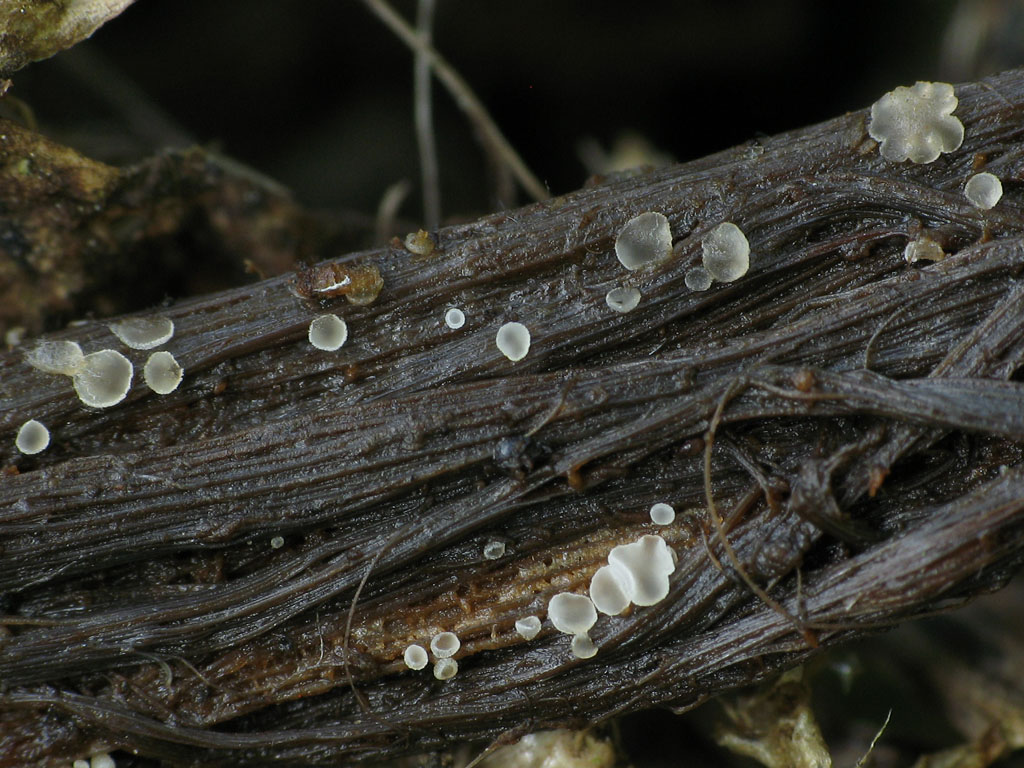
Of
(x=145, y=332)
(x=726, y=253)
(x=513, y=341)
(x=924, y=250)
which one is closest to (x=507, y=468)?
(x=513, y=341)

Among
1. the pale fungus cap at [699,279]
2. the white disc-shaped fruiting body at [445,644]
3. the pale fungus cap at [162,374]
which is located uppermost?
the pale fungus cap at [162,374]

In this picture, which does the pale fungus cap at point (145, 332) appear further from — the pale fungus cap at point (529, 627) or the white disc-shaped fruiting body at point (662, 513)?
→ the white disc-shaped fruiting body at point (662, 513)

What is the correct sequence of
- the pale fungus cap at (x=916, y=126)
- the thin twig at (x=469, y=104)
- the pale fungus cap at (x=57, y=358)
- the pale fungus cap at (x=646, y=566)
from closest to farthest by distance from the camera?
the pale fungus cap at (x=646, y=566), the pale fungus cap at (x=916, y=126), the pale fungus cap at (x=57, y=358), the thin twig at (x=469, y=104)

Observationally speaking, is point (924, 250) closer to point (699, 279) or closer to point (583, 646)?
point (699, 279)

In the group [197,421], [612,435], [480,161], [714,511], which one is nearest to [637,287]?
[612,435]

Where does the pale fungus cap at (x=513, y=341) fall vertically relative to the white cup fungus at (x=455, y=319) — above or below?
below

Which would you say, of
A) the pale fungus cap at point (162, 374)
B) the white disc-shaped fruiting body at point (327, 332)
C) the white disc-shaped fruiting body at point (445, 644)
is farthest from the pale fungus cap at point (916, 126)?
the pale fungus cap at point (162, 374)
